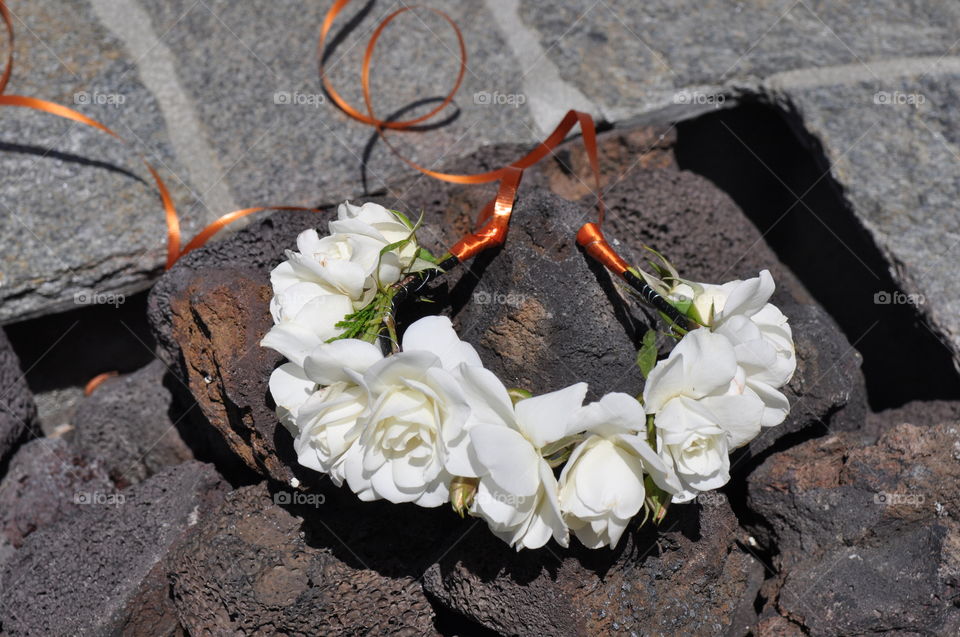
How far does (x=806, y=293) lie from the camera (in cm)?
251

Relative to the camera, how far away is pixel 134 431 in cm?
239

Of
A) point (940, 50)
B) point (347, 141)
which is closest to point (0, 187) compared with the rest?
point (347, 141)

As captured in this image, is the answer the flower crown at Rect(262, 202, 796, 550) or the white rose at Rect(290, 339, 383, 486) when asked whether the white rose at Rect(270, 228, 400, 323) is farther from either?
the white rose at Rect(290, 339, 383, 486)

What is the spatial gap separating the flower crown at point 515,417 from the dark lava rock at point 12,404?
1109 mm

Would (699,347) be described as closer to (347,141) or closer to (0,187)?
(347,141)

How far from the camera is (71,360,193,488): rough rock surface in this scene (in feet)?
7.78

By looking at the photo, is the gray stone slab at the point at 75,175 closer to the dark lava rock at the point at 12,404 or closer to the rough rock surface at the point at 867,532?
the dark lava rock at the point at 12,404

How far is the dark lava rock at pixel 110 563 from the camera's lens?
188cm

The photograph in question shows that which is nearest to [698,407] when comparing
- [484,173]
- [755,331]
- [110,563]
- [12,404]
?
[755,331]

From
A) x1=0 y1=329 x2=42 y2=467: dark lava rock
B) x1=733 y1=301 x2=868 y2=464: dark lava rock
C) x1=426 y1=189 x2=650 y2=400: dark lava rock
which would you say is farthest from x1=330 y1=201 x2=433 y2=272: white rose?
x1=0 y1=329 x2=42 y2=467: dark lava rock

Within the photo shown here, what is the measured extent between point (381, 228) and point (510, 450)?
22.5 inches

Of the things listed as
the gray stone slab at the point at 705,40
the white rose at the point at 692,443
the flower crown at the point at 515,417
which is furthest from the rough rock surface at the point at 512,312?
the gray stone slab at the point at 705,40

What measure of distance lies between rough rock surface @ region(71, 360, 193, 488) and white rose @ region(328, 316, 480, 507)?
3.34ft

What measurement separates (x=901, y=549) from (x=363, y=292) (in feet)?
4.11
